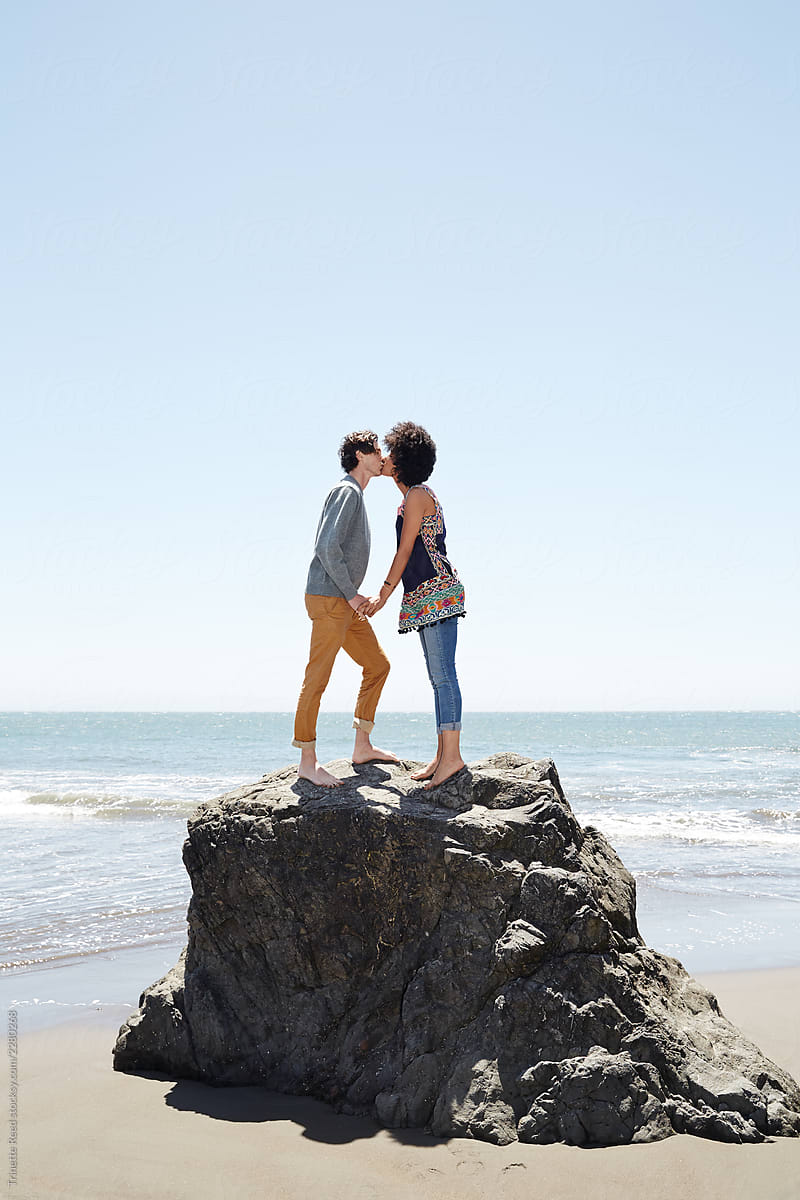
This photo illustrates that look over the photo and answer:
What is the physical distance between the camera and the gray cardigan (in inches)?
211

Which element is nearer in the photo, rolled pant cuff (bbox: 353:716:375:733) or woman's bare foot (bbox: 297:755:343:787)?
woman's bare foot (bbox: 297:755:343:787)

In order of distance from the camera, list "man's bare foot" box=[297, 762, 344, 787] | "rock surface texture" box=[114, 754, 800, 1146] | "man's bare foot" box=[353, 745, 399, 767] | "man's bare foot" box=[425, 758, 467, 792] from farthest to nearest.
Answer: "man's bare foot" box=[353, 745, 399, 767]
"man's bare foot" box=[297, 762, 344, 787]
"man's bare foot" box=[425, 758, 467, 792]
"rock surface texture" box=[114, 754, 800, 1146]

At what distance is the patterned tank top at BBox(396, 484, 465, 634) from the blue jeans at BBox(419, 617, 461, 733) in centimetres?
6

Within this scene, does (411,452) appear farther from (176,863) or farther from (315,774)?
(176,863)

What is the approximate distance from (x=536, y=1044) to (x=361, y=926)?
106 cm

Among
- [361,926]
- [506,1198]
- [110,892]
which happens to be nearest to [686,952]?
[361,926]

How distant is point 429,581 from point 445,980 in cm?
208

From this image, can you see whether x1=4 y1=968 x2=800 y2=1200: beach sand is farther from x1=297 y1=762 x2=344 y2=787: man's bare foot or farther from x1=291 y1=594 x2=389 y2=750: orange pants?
x1=291 y1=594 x2=389 y2=750: orange pants

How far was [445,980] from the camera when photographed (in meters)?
4.45

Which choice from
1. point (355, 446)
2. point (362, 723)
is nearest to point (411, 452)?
point (355, 446)

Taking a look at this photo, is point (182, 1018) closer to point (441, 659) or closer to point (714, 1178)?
point (441, 659)

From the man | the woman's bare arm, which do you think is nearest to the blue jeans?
the woman's bare arm

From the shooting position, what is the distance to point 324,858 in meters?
4.86

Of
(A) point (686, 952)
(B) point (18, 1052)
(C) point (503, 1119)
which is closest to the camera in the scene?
(C) point (503, 1119)
